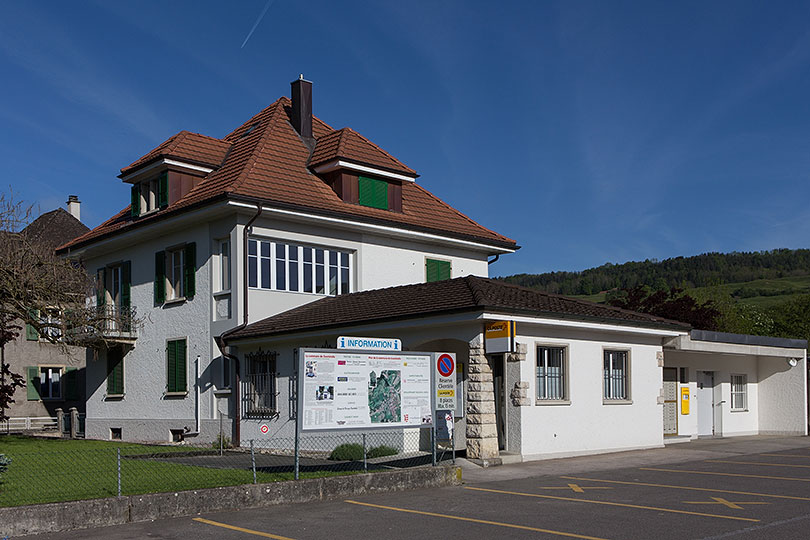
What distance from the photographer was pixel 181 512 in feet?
36.0

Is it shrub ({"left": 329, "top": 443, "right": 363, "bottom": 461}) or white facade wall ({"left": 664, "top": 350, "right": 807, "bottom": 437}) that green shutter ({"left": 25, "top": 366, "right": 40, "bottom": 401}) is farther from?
white facade wall ({"left": 664, "top": 350, "right": 807, "bottom": 437})

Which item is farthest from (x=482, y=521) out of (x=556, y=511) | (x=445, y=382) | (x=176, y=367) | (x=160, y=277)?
(x=160, y=277)

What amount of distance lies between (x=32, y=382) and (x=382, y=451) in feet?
82.2

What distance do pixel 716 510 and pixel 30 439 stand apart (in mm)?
22155

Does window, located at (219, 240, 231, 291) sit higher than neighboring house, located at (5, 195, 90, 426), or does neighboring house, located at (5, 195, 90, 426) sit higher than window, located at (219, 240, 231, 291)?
window, located at (219, 240, 231, 291)

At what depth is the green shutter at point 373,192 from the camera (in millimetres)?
25422

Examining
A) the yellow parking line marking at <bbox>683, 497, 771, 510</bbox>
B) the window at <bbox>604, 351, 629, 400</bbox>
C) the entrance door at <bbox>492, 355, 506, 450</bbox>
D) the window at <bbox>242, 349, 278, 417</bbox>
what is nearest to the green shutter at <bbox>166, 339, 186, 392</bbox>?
the window at <bbox>242, 349, 278, 417</bbox>

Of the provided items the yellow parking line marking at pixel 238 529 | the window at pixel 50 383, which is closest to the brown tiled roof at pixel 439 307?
the yellow parking line marking at pixel 238 529

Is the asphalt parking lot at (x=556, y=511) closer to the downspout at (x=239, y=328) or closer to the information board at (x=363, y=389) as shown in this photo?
the information board at (x=363, y=389)

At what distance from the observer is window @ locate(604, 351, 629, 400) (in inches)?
768

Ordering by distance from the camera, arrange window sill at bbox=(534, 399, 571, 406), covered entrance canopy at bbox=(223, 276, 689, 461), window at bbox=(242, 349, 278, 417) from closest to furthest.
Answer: covered entrance canopy at bbox=(223, 276, 689, 461)
window sill at bbox=(534, 399, 571, 406)
window at bbox=(242, 349, 278, 417)

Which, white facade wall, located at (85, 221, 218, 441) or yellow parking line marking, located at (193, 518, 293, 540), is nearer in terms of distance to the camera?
yellow parking line marking, located at (193, 518, 293, 540)

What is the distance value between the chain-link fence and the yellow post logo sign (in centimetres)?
229

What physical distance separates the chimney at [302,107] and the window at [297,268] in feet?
16.6
